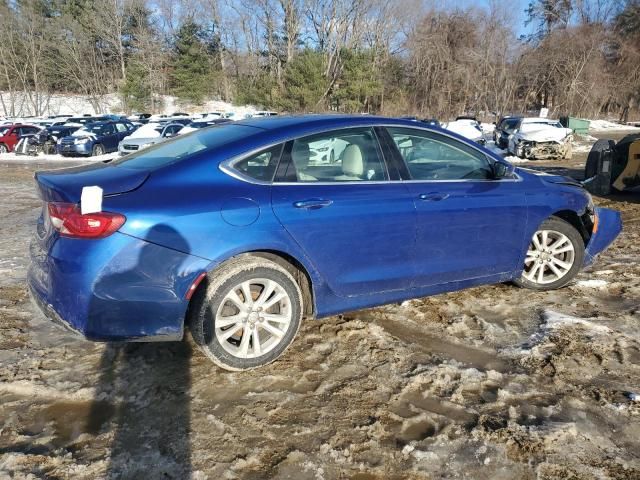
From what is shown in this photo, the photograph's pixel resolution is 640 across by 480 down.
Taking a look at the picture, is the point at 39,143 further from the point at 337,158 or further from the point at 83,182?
the point at 337,158

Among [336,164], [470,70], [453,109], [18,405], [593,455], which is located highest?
[470,70]

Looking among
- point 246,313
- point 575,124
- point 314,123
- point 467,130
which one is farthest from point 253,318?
point 575,124

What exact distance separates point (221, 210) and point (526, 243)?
258cm

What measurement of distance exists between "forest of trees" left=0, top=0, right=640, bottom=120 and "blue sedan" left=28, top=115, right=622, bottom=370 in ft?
123

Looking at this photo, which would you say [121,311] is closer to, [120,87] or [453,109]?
[453,109]

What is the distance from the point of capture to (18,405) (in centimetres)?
291

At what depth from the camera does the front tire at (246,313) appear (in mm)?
2975

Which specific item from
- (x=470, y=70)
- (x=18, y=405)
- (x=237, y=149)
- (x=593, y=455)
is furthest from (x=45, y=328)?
(x=470, y=70)

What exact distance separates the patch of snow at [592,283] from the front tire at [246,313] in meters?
2.84

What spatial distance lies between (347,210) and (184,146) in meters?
1.21

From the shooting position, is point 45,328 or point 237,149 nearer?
point 237,149

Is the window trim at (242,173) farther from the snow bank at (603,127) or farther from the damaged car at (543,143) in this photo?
the snow bank at (603,127)

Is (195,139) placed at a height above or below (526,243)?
above

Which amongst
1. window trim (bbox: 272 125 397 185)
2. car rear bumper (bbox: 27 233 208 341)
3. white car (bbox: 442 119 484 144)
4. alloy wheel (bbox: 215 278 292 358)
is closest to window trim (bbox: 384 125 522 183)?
window trim (bbox: 272 125 397 185)
